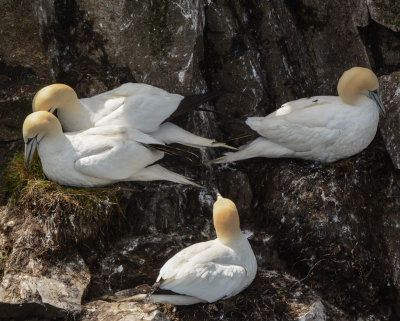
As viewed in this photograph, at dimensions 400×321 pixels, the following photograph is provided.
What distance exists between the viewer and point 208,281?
7363 millimetres

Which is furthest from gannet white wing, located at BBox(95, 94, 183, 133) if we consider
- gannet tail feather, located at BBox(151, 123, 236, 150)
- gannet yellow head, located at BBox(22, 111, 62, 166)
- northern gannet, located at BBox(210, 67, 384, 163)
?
northern gannet, located at BBox(210, 67, 384, 163)

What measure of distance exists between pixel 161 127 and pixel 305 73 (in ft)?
6.27

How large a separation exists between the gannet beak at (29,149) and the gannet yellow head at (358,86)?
2.89m

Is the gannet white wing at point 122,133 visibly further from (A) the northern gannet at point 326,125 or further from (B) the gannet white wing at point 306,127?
(B) the gannet white wing at point 306,127

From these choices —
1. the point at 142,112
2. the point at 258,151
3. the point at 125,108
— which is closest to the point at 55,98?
the point at 125,108

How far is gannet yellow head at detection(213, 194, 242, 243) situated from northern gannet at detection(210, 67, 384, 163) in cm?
127

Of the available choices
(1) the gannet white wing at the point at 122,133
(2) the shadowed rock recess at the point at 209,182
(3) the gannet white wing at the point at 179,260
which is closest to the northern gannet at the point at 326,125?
(2) the shadowed rock recess at the point at 209,182

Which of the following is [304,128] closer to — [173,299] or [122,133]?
[122,133]

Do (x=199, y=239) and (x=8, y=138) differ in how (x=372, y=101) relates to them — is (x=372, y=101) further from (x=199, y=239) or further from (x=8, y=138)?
(x=8, y=138)

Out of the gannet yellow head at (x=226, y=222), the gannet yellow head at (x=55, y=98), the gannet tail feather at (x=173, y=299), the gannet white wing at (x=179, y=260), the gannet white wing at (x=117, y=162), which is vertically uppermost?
the gannet yellow head at (x=55, y=98)

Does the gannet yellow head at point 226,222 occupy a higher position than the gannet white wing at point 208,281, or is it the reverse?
the gannet yellow head at point 226,222

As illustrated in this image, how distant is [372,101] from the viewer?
8883 millimetres

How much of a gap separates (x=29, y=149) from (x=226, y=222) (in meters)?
2.00

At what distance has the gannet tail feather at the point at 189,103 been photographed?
28.7 feet
